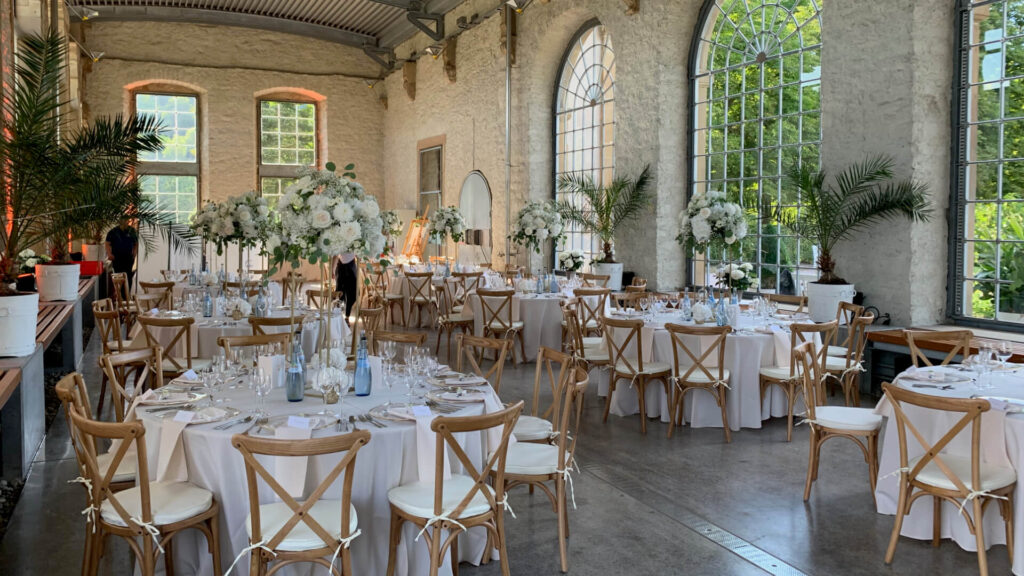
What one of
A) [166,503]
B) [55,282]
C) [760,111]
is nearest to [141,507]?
[166,503]

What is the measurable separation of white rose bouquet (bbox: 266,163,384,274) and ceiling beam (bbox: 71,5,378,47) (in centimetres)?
A: 1574

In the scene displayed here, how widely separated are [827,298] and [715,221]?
1322mm

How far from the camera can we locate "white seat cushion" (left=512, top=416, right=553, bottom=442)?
4074 millimetres

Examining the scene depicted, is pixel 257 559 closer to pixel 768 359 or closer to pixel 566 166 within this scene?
pixel 768 359

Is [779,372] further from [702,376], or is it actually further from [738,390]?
[702,376]

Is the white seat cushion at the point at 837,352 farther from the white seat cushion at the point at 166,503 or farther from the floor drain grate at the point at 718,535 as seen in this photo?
the white seat cushion at the point at 166,503

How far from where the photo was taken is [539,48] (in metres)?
13.2

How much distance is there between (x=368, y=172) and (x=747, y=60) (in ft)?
41.0

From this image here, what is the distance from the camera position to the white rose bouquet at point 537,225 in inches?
415

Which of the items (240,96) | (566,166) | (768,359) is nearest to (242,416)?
(768,359)

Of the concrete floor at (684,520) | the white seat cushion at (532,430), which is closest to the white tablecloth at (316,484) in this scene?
the concrete floor at (684,520)

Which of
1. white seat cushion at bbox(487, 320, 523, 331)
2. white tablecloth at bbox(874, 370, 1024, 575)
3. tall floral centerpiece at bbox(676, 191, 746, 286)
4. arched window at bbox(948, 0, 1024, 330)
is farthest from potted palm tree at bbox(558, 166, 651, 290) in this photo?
white tablecloth at bbox(874, 370, 1024, 575)

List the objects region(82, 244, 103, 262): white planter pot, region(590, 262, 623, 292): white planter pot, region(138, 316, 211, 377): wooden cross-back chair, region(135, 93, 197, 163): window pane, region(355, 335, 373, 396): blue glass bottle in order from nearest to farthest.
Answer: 1. region(355, 335, 373, 396): blue glass bottle
2. region(138, 316, 211, 377): wooden cross-back chair
3. region(590, 262, 623, 292): white planter pot
4. region(82, 244, 103, 262): white planter pot
5. region(135, 93, 197, 163): window pane

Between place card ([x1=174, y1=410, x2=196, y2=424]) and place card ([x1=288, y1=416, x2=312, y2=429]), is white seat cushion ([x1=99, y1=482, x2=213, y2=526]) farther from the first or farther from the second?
place card ([x1=288, y1=416, x2=312, y2=429])
